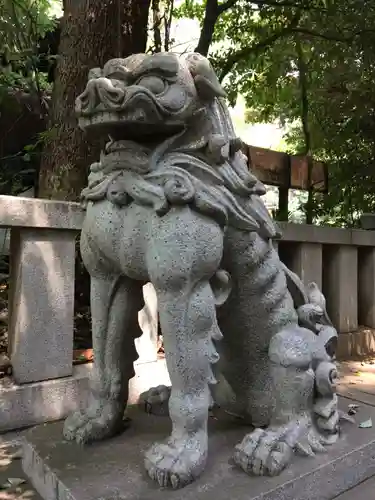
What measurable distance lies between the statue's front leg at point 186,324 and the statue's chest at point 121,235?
5 cm

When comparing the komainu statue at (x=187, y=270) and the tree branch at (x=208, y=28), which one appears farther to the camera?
the tree branch at (x=208, y=28)

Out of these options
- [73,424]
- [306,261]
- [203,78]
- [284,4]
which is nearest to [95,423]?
[73,424]

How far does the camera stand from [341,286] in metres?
4.05

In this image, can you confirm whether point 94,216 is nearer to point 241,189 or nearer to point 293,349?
point 241,189

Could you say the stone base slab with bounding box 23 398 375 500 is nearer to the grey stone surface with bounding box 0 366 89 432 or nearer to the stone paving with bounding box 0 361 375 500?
the stone paving with bounding box 0 361 375 500

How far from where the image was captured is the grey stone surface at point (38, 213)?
2.33 meters

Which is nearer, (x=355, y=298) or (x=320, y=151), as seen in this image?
(x=355, y=298)

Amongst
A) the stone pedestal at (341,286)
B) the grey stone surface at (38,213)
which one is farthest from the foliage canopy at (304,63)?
the grey stone surface at (38,213)

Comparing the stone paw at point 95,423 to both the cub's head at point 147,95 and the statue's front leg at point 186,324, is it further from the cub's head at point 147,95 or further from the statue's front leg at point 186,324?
the cub's head at point 147,95

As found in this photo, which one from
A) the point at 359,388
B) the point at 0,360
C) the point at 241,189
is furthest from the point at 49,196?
the point at 359,388

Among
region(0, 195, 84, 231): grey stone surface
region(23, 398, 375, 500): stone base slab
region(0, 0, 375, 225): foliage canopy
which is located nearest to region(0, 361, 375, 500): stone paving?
region(23, 398, 375, 500): stone base slab

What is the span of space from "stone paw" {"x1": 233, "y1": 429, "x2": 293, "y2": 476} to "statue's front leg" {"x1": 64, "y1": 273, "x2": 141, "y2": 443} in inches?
17.5

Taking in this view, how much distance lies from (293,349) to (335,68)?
177 inches

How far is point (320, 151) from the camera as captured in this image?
6828 mm
